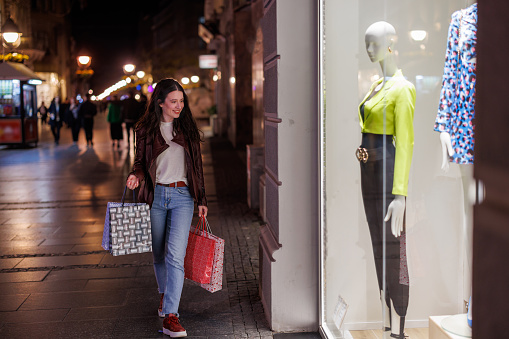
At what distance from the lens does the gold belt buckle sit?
3.67 metres

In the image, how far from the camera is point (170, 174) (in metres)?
4.70

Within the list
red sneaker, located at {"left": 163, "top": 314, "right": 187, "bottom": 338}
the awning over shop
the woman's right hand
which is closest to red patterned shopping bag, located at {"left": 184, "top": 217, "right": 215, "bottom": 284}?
red sneaker, located at {"left": 163, "top": 314, "right": 187, "bottom": 338}

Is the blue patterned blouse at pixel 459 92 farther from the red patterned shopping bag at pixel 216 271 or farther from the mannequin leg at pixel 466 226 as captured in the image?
the red patterned shopping bag at pixel 216 271

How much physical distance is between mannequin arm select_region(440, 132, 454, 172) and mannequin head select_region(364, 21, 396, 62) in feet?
1.94

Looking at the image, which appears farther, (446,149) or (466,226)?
(446,149)

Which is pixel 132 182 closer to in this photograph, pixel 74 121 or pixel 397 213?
pixel 397 213

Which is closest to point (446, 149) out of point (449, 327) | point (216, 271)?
point (449, 327)

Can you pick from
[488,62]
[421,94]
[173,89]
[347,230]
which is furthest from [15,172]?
[488,62]

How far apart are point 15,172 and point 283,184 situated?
12.8 m

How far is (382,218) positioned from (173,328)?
188cm

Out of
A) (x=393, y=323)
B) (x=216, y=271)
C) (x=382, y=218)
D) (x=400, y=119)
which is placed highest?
(x=400, y=119)

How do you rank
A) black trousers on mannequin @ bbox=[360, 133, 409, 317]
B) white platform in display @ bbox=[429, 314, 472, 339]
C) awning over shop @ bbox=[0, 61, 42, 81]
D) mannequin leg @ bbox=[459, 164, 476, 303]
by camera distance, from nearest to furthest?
mannequin leg @ bbox=[459, 164, 476, 303] → white platform in display @ bbox=[429, 314, 472, 339] → black trousers on mannequin @ bbox=[360, 133, 409, 317] → awning over shop @ bbox=[0, 61, 42, 81]

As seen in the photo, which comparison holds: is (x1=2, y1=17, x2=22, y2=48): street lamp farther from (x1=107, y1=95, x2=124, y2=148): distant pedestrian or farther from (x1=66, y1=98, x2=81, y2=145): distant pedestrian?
(x1=66, y1=98, x2=81, y2=145): distant pedestrian

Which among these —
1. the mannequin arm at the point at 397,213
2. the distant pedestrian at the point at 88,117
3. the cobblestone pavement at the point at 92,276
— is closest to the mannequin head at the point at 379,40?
the mannequin arm at the point at 397,213
